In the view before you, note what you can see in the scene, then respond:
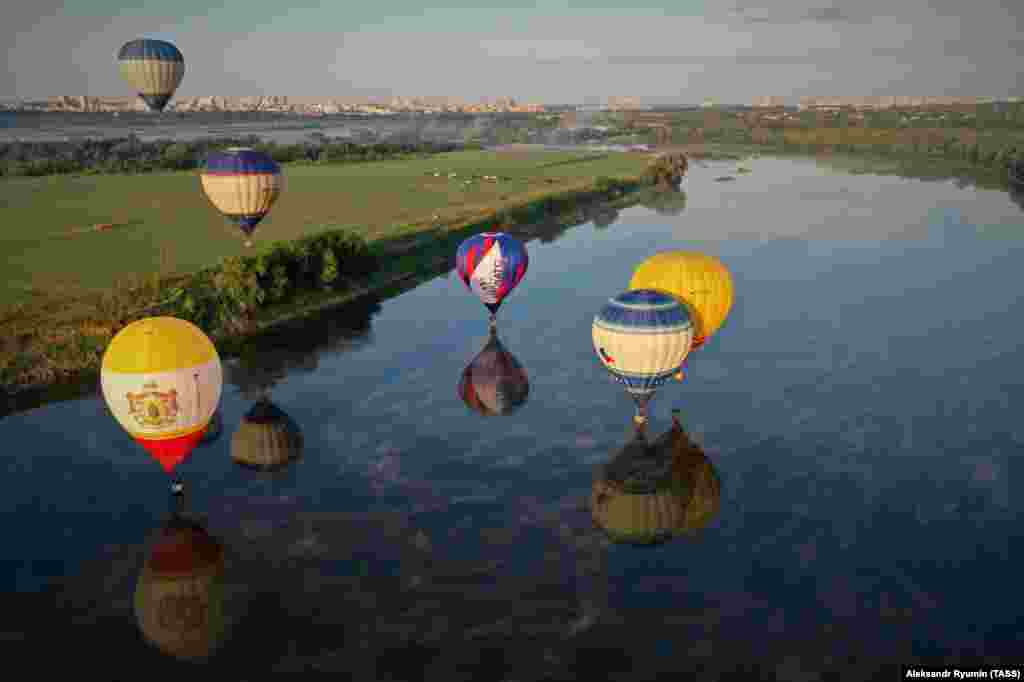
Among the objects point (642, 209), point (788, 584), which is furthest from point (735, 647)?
point (642, 209)

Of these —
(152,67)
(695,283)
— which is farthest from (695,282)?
(152,67)

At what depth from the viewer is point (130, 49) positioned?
3897cm

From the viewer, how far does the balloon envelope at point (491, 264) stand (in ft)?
87.1

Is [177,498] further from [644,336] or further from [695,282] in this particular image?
[695,282]

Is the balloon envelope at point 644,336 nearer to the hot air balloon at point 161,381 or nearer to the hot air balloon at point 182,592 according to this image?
the hot air balloon at point 161,381

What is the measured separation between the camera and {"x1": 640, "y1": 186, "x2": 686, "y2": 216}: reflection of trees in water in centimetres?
5972

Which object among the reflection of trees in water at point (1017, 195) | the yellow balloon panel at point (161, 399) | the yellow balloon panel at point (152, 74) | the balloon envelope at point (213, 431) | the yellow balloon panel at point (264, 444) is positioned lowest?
the yellow balloon panel at point (264, 444)

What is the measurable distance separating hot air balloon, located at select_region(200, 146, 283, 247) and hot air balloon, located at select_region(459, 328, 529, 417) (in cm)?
995

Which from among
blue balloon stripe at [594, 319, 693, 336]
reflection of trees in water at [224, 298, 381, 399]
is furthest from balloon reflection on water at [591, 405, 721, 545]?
reflection of trees in water at [224, 298, 381, 399]

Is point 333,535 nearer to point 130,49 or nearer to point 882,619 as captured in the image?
point 882,619

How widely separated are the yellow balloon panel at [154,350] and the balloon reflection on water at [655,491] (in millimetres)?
8440

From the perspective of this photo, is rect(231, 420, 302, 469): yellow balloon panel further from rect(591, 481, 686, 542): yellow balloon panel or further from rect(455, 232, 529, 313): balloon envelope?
rect(455, 232, 529, 313): balloon envelope

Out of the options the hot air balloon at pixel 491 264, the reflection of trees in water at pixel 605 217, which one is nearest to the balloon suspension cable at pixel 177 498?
the hot air balloon at pixel 491 264

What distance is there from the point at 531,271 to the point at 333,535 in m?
24.8
